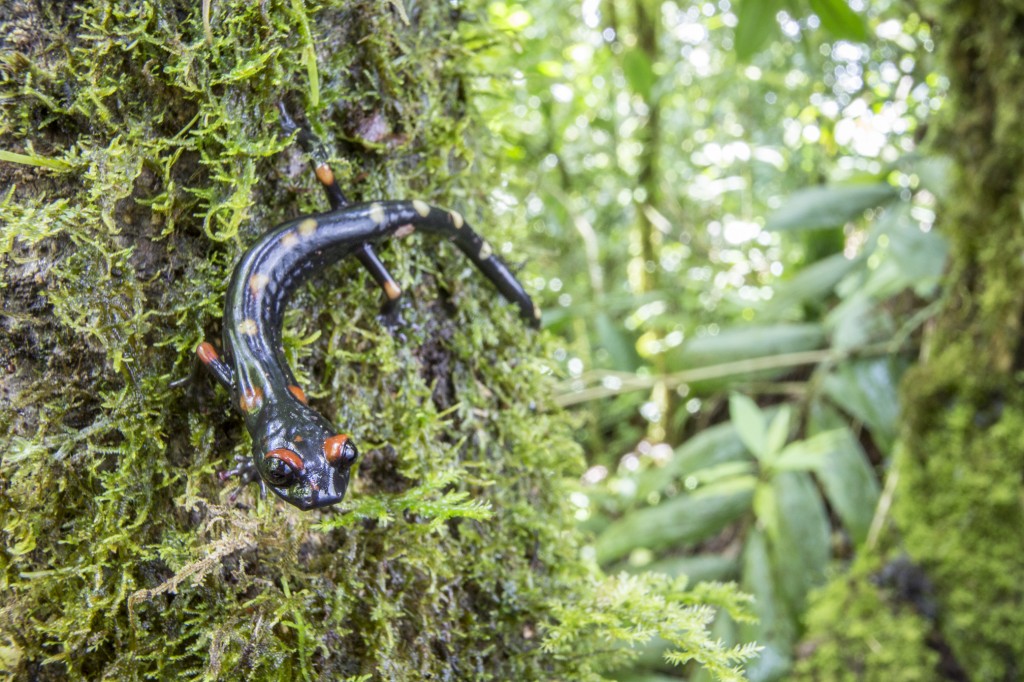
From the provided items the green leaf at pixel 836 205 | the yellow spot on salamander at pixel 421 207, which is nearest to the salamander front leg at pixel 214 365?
the yellow spot on salamander at pixel 421 207

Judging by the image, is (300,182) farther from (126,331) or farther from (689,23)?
(689,23)

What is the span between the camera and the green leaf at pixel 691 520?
2744 millimetres

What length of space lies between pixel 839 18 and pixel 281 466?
2.13 m

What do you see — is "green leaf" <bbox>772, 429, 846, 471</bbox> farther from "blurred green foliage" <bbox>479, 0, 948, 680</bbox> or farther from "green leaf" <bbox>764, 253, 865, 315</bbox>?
"green leaf" <bbox>764, 253, 865, 315</bbox>

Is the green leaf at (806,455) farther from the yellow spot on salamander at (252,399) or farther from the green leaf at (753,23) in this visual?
the yellow spot on salamander at (252,399)

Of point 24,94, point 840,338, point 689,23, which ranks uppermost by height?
point 689,23

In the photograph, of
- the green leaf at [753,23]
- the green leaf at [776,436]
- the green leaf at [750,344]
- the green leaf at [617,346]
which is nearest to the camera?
the green leaf at [753,23]

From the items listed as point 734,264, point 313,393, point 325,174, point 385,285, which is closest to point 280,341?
point 313,393

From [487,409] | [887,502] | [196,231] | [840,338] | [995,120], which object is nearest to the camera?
[196,231]

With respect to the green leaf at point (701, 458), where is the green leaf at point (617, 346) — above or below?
above

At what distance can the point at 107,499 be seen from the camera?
1.17m

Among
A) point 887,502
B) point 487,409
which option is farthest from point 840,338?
point 487,409

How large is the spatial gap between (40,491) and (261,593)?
0.42 metres

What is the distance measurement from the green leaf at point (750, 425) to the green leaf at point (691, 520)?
0.44ft
